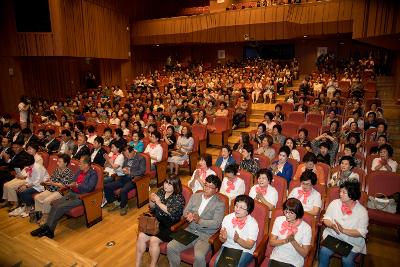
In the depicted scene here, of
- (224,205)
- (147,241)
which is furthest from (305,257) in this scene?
(147,241)

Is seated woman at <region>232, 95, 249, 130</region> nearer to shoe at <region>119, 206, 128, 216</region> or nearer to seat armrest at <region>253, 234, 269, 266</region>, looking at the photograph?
shoe at <region>119, 206, 128, 216</region>

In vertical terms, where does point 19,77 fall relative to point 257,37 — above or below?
below

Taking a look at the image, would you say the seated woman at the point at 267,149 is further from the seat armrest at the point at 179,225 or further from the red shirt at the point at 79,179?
the red shirt at the point at 79,179

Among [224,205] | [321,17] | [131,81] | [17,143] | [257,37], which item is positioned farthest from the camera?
[131,81]

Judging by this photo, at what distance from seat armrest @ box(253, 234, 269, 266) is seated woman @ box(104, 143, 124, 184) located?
2720 mm

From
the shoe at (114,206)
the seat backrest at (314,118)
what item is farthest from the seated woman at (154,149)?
the seat backrest at (314,118)

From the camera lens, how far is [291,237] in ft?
8.37

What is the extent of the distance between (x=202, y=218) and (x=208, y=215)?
0.24 ft

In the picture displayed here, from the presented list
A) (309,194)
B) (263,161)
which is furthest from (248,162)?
(309,194)

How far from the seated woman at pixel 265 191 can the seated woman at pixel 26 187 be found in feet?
10.8

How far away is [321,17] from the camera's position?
406 inches

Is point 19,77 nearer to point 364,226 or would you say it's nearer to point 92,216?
point 92,216

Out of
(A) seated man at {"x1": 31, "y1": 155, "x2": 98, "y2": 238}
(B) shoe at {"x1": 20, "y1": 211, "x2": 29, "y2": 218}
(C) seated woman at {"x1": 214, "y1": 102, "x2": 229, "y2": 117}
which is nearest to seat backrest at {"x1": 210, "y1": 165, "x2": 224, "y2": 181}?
(A) seated man at {"x1": 31, "y1": 155, "x2": 98, "y2": 238}

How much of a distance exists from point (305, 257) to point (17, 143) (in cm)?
501
